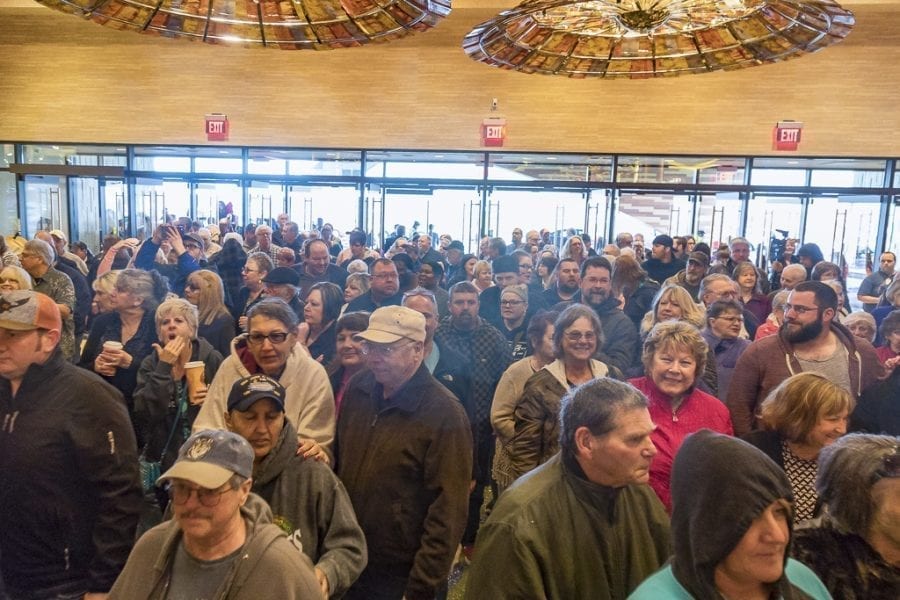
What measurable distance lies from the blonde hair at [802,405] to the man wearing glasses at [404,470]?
1.27 meters

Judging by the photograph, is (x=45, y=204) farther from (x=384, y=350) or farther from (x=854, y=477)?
(x=854, y=477)

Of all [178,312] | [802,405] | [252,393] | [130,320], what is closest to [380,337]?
[252,393]

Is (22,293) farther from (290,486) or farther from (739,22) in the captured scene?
(739,22)

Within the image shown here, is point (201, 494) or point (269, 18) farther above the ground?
point (269, 18)

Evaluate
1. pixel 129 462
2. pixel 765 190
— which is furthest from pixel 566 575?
pixel 765 190

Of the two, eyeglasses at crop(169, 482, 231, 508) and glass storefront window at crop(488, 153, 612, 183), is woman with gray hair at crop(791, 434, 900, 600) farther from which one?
glass storefront window at crop(488, 153, 612, 183)

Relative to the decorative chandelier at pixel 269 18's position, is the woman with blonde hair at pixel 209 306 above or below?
below

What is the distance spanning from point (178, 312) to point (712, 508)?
10.6ft

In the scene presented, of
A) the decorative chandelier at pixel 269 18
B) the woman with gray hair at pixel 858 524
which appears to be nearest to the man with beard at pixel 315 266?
the decorative chandelier at pixel 269 18

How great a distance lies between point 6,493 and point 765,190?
42.6ft

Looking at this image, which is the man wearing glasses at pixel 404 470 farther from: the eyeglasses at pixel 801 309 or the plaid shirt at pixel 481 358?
the eyeglasses at pixel 801 309

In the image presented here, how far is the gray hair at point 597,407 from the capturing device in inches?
83.3

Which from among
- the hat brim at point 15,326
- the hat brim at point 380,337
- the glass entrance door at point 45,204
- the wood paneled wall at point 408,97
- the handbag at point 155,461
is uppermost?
the wood paneled wall at point 408,97

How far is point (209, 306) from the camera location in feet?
16.5
